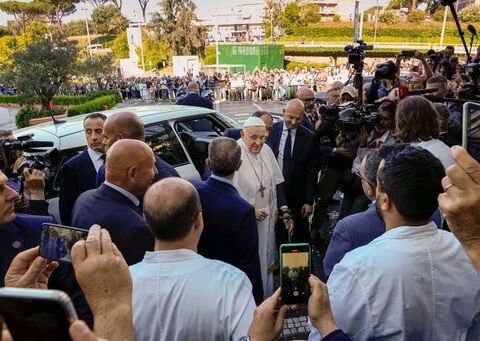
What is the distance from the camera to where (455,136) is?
4.02m

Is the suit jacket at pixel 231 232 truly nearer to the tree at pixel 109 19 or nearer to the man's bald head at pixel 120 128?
the man's bald head at pixel 120 128

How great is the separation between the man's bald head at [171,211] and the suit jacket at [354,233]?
2.77 ft

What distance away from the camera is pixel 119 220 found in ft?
7.49

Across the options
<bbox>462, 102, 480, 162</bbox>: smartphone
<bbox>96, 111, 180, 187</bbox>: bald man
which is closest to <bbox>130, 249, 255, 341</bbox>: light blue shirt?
<bbox>462, 102, 480, 162</bbox>: smartphone

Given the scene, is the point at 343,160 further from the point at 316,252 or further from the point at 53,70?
the point at 53,70

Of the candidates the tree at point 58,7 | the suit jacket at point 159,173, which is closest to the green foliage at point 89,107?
the suit jacket at point 159,173

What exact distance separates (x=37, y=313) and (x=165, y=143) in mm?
4152

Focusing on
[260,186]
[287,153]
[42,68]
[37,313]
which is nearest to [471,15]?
[42,68]

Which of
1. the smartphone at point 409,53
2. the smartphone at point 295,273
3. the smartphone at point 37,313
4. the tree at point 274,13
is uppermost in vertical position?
the tree at point 274,13

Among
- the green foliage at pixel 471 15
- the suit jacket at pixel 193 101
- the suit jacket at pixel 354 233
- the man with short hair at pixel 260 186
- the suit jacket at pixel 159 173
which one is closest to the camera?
the suit jacket at pixel 354 233

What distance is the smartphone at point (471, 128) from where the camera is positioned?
122cm

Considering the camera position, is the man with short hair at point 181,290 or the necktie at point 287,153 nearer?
the man with short hair at point 181,290

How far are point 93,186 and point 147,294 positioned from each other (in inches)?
88.4

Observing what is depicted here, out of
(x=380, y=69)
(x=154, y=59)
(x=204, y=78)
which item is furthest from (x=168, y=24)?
(x=380, y=69)
